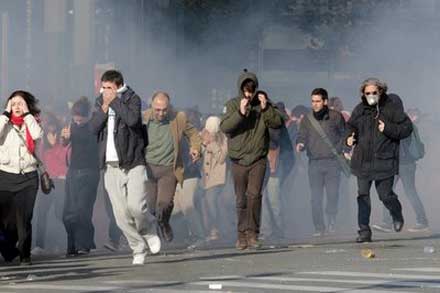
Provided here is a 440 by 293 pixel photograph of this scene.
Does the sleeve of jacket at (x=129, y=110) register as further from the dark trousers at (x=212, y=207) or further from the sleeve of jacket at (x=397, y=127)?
the dark trousers at (x=212, y=207)

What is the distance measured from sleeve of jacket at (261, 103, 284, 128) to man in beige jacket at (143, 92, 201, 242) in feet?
3.18

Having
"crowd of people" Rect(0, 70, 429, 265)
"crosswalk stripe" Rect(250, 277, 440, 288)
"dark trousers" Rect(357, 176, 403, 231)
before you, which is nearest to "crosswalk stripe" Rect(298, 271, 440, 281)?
"crosswalk stripe" Rect(250, 277, 440, 288)

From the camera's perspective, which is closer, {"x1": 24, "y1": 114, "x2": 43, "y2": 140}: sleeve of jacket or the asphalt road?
the asphalt road

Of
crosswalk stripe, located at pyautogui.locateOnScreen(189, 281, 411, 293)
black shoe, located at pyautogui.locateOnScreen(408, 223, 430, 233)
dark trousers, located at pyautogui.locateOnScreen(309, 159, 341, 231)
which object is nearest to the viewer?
crosswalk stripe, located at pyautogui.locateOnScreen(189, 281, 411, 293)

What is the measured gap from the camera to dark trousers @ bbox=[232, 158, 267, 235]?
18.3 metres

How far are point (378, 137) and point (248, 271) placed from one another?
12.7ft

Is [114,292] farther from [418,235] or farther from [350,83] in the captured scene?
[350,83]

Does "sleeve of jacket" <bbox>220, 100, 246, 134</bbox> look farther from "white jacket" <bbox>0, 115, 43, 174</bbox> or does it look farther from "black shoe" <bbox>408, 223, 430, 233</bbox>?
"black shoe" <bbox>408, 223, 430, 233</bbox>

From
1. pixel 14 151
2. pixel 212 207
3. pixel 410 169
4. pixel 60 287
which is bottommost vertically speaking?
pixel 60 287

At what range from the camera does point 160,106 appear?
63.0ft

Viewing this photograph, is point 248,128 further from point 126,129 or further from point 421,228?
point 421,228

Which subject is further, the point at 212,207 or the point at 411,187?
the point at 411,187

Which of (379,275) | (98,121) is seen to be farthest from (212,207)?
(379,275)

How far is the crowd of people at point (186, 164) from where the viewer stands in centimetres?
1662
